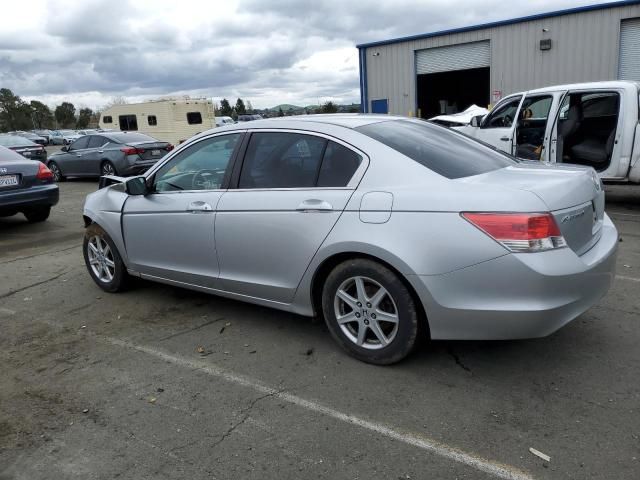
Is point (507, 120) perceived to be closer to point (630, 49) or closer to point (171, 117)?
point (630, 49)

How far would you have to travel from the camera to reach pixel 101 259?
5355 millimetres

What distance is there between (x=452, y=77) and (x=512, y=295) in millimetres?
20579

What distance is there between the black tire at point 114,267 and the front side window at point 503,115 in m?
6.84

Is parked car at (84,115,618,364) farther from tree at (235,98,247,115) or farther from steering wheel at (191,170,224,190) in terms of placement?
tree at (235,98,247,115)

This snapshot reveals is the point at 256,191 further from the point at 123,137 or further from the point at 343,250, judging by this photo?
the point at 123,137

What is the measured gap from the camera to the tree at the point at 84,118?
3206 inches

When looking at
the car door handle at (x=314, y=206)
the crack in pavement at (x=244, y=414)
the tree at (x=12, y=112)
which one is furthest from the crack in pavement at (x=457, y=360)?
the tree at (x=12, y=112)

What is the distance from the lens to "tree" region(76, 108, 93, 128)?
81438 millimetres

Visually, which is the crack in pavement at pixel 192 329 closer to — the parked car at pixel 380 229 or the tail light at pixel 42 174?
the parked car at pixel 380 229

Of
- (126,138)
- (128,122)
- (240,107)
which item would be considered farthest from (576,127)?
(240,107)

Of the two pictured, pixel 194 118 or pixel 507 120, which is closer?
pixel 507 120

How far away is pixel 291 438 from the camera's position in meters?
2.86

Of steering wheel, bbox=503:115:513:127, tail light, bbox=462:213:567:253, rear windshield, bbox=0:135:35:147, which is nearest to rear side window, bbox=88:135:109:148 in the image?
rear windshield, bbox=0:135:35:147

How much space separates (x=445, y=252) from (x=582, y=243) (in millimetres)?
Result: 886
